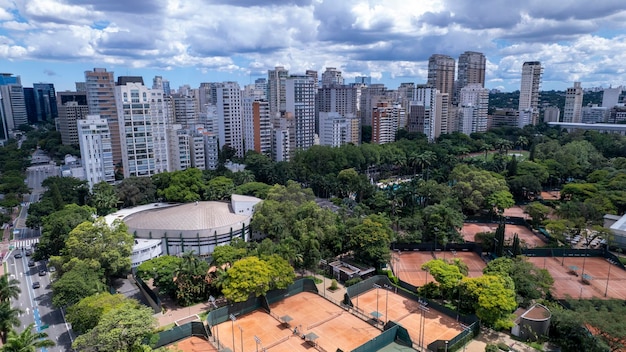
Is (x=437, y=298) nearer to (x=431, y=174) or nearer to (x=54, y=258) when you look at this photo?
(x=54, y=258)

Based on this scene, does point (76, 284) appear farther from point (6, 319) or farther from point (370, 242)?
Result: point (370, 242)

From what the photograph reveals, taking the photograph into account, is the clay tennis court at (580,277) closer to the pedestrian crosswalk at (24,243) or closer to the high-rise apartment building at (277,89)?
the pedestrian crosswalk at (24,243)

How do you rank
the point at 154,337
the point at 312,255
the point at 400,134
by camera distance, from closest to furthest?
1. the point at 154,337
2. the point at 312,255
3. the point at 400,134

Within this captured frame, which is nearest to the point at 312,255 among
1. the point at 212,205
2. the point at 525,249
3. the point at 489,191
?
the point at 212,205

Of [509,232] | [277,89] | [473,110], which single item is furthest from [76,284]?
[473,110]

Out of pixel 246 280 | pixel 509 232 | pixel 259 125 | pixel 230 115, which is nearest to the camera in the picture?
pixel 246 280

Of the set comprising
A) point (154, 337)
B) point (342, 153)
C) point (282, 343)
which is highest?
point (342, 153)

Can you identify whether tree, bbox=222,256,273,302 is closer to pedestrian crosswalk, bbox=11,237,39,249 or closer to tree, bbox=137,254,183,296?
tree, bbox=137,254,183,296
